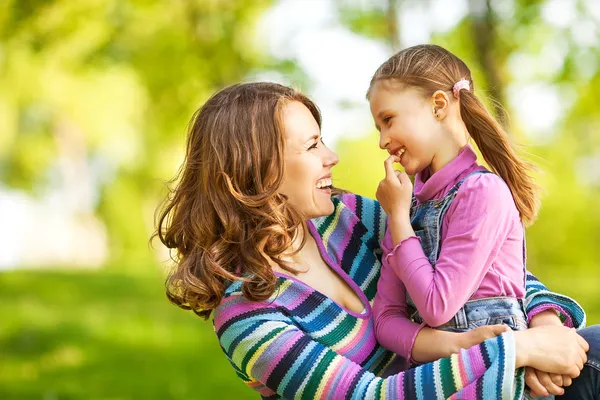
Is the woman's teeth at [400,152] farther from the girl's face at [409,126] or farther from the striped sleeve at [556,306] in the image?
the striped sleeve at [556,306]

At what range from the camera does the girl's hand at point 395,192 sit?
224 centimetres

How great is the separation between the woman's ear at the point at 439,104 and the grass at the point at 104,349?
3552 mm

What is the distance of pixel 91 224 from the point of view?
66.6 feet

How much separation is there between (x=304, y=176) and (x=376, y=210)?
407mm

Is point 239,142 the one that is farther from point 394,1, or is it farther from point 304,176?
point 394,1

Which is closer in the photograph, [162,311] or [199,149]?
[199,149]

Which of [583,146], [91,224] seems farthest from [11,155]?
[583,146]

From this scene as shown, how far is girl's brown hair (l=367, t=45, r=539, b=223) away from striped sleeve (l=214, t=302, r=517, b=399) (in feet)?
1.72

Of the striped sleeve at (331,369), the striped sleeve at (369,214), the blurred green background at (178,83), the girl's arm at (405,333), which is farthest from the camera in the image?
the blurred green background at (178,83)

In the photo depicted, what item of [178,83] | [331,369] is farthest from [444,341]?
[178,83]

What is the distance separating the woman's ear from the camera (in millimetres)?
2299

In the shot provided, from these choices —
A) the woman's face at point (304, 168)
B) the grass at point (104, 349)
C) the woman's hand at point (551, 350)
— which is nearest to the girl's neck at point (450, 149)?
A: the woman's face at point (304, 168)

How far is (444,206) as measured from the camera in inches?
88.2

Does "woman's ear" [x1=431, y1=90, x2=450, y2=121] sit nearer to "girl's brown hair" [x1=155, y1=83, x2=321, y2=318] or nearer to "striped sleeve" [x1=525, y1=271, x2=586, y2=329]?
"girl's brown hair" [x1=155, y1=83, x2=321, y2=318]
